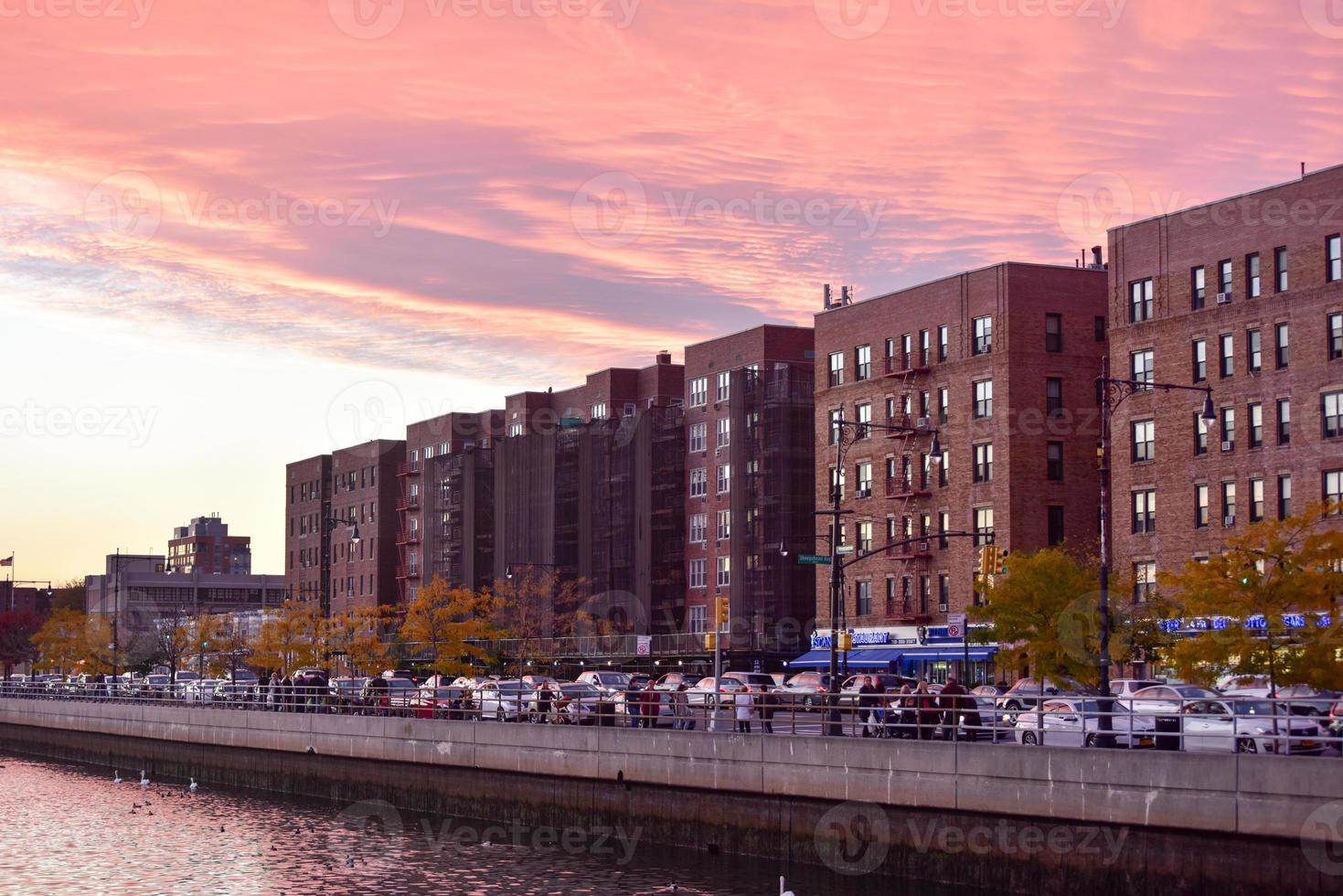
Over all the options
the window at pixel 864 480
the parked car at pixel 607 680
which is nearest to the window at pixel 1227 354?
the window at pixel 864 480

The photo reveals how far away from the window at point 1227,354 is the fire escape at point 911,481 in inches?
713

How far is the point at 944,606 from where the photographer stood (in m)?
86.9

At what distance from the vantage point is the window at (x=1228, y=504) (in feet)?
234

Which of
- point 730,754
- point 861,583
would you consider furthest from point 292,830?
point 861,583

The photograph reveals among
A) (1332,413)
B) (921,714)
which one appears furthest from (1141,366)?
(921,714)

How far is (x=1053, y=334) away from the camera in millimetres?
84250

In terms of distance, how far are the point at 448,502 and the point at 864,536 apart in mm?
55232

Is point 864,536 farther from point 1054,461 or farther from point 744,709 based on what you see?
point 744,709

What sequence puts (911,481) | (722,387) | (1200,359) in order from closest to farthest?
(1200,359), (911,481), (722,387)

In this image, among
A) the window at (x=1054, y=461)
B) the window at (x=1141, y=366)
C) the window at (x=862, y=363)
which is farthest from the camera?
the window at (x=862, y=363)

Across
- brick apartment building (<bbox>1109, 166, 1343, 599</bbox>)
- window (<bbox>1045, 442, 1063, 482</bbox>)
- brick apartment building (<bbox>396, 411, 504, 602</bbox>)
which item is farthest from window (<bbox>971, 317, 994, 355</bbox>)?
brick apartment building (<bbox>396, 411, 504, 602</bbox>)

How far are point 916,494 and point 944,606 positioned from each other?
5.69 meters

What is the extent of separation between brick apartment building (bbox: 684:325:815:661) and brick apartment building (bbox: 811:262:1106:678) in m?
9.38

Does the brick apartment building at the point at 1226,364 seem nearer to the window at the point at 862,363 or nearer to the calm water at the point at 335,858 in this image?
the window at the point at 862,363
